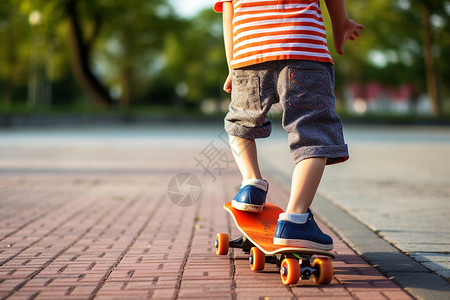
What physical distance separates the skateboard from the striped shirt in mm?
821

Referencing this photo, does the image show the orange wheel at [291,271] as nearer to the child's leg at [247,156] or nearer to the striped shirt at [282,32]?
the child's leg at [247,156]

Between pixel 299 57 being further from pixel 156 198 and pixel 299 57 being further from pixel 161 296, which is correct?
pixel 156 198

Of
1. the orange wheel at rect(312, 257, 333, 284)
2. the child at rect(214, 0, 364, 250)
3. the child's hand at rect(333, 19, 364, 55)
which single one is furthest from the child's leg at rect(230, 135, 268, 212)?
the child's hand at rect(333, 19, 364, 55)

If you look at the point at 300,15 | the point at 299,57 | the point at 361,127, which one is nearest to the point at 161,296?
the point at 299,57

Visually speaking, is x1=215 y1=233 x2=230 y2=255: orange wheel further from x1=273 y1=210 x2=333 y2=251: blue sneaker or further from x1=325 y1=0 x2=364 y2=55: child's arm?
x1=325 y1=0 x2=364 y2=55: child's arm

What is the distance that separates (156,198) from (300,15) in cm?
379

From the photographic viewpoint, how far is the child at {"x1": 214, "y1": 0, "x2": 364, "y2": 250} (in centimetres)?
286

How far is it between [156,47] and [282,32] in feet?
132

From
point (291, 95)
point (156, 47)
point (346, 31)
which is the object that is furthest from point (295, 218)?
point (156, 47)

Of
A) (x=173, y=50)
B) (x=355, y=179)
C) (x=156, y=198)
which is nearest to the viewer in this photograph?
(x=156, y=198)

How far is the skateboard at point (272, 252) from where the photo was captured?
9.12ft

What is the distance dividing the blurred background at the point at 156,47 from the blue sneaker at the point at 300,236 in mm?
27330

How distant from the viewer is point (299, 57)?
289cm

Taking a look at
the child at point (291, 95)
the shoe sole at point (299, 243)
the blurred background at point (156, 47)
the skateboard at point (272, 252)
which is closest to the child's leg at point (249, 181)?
the child at point (291, 95)
